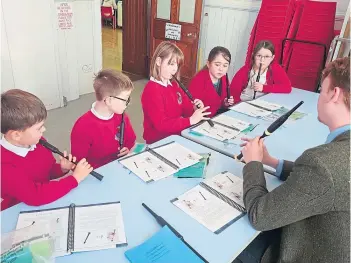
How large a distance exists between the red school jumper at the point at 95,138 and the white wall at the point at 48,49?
1865mm

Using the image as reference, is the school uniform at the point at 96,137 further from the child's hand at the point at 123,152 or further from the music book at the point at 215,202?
the music book at the point at 215,202

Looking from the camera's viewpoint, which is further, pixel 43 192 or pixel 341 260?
pixel 43 192

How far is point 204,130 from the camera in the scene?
1.54 meters

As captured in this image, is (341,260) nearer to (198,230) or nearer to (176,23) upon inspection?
(198,230)

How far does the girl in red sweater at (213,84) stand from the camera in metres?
2.09

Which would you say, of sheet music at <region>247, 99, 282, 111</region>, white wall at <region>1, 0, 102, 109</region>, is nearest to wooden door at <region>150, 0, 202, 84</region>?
white wall at <region>1, 0, 102, 109</region>

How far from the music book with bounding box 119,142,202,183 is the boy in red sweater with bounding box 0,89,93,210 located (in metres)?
0.18

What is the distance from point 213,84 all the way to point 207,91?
2.8 inches

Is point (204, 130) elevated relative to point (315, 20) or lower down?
lower down

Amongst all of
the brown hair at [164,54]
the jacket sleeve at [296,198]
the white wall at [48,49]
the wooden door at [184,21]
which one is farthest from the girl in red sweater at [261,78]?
the white wall at [48,49]

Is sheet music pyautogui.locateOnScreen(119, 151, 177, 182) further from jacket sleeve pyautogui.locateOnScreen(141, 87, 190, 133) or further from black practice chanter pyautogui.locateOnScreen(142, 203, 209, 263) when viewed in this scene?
jacket sleeve pyautogui.locateOnScreen(141, 87, 190, 133)

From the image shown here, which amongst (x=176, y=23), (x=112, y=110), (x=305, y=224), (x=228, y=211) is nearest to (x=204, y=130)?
(x=112, y=110)

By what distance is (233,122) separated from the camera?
1658 mm

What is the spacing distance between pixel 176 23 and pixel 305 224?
3.54 meters
